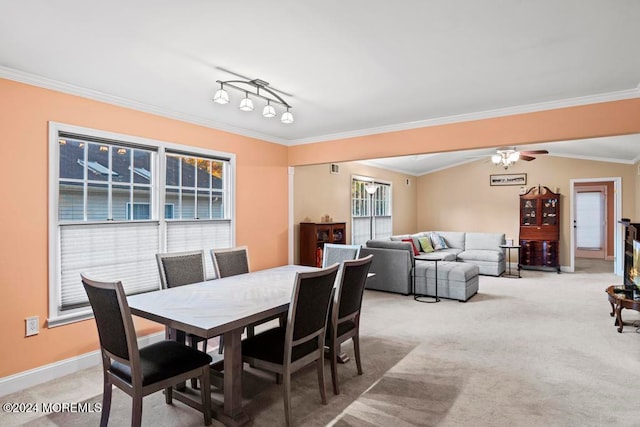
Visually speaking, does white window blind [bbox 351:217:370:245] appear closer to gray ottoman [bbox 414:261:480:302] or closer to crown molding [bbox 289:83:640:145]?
gray ottoman [bbox 414:261:480:302]

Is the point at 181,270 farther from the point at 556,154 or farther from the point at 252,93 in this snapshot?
the point at 556,154

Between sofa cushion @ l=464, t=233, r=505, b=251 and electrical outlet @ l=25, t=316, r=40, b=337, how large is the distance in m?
7.77

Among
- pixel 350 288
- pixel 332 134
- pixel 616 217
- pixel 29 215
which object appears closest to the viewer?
pixel 350 288

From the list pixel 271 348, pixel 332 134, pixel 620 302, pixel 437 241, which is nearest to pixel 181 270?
pixel 271 348

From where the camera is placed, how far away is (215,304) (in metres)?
2.37

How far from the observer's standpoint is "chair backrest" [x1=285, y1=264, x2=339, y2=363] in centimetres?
218

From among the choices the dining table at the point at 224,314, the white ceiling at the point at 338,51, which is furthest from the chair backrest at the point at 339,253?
the white ceiling at the point at 338,51

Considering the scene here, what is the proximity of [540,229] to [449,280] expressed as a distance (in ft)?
13.2

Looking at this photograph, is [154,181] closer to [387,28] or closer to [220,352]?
[220,352]

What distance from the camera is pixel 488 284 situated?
21.6 feet

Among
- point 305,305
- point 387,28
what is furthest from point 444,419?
point 387,28

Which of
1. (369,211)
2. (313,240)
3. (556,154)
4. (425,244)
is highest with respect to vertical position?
(556,154)

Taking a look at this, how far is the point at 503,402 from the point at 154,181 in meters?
3.56

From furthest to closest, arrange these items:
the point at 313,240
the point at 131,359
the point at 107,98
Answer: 1. the point at 313,240
2. the point at 107,98
3. the point at 131,359
